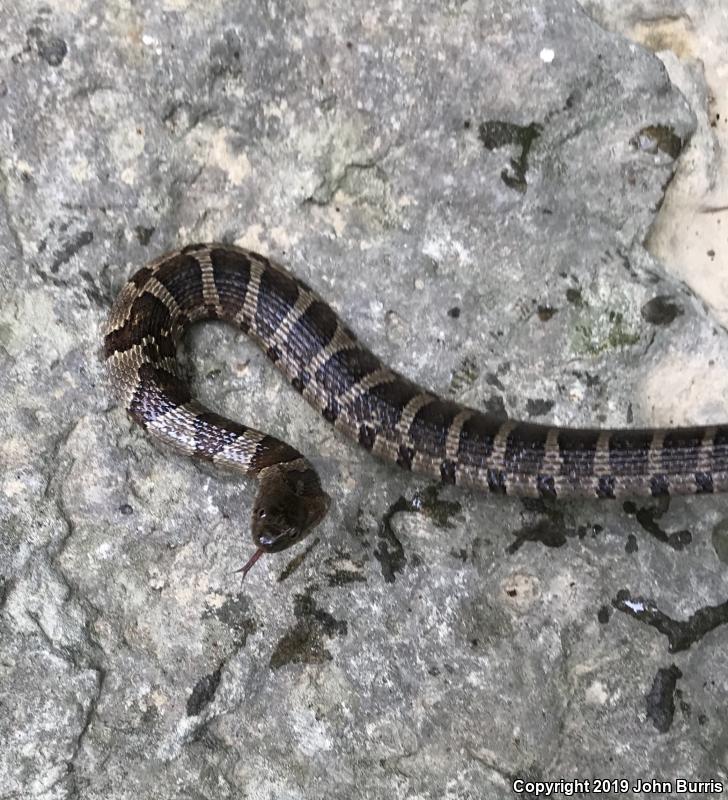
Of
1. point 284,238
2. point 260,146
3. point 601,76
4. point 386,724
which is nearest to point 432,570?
point 386,724

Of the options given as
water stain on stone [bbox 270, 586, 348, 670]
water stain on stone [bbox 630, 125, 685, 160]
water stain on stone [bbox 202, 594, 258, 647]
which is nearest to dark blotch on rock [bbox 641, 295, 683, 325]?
water stain on stone [bbox 630, 125, 685, 160]

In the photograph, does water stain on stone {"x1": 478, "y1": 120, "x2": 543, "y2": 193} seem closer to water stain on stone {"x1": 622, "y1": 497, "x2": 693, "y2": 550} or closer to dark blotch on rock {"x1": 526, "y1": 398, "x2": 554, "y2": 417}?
dark blotch on rock {"x1": 526, "y1": 398, "x2": 554, "y2": 417}

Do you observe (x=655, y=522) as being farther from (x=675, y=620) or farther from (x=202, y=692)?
(x=202, y=692)

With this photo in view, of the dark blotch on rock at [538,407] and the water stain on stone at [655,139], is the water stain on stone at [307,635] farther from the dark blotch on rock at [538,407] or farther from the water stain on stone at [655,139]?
the water stain on stone at [655,139]

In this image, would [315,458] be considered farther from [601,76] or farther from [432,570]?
[601,76]

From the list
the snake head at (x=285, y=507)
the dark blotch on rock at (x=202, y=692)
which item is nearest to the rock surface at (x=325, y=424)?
the dark blotch on rock at (x=202, y=692)

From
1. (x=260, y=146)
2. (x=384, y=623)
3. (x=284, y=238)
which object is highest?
(x=260, y=146)

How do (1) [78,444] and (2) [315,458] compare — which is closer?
A: (1) [78,444]
